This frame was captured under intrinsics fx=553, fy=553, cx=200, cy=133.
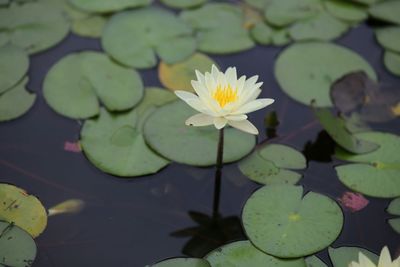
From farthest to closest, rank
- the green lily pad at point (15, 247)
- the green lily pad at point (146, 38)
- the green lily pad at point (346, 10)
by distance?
the green lily pad at point (346, 10) → the green lily pad at point (146, 38) → the green lily pad at point (15, 247)

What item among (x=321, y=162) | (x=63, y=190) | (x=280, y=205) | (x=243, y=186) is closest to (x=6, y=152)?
(x=63, y=190)

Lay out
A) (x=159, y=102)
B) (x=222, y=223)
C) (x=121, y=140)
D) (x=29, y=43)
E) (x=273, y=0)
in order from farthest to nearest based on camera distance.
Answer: (x=273, y=0)
(x=29, y=43)
(x=159, y=102)
(x=121, y=140)
(x=222, y=223)

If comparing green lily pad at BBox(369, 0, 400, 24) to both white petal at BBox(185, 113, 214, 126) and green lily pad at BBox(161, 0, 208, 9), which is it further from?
white petal at BBox(185, 113, 214, 126)

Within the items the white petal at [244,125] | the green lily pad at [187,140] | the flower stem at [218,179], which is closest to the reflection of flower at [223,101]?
the white petal at [244,125]

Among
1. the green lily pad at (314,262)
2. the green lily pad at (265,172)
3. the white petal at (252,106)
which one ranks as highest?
the white petal at (252,106)

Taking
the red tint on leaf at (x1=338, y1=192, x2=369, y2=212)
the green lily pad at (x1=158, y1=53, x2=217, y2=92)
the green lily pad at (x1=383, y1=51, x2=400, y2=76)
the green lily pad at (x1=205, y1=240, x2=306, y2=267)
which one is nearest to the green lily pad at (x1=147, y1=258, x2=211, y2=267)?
the green lily pad at (x1=205, y1=240, x2=306, y2=267)

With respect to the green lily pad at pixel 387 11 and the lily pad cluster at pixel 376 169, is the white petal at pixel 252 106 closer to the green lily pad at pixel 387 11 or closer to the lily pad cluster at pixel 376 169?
the lily pad cluster at pixel 376 169

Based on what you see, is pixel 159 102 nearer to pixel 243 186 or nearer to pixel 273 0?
pixel 243 186

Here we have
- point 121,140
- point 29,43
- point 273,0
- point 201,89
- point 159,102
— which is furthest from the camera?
point 273,0
